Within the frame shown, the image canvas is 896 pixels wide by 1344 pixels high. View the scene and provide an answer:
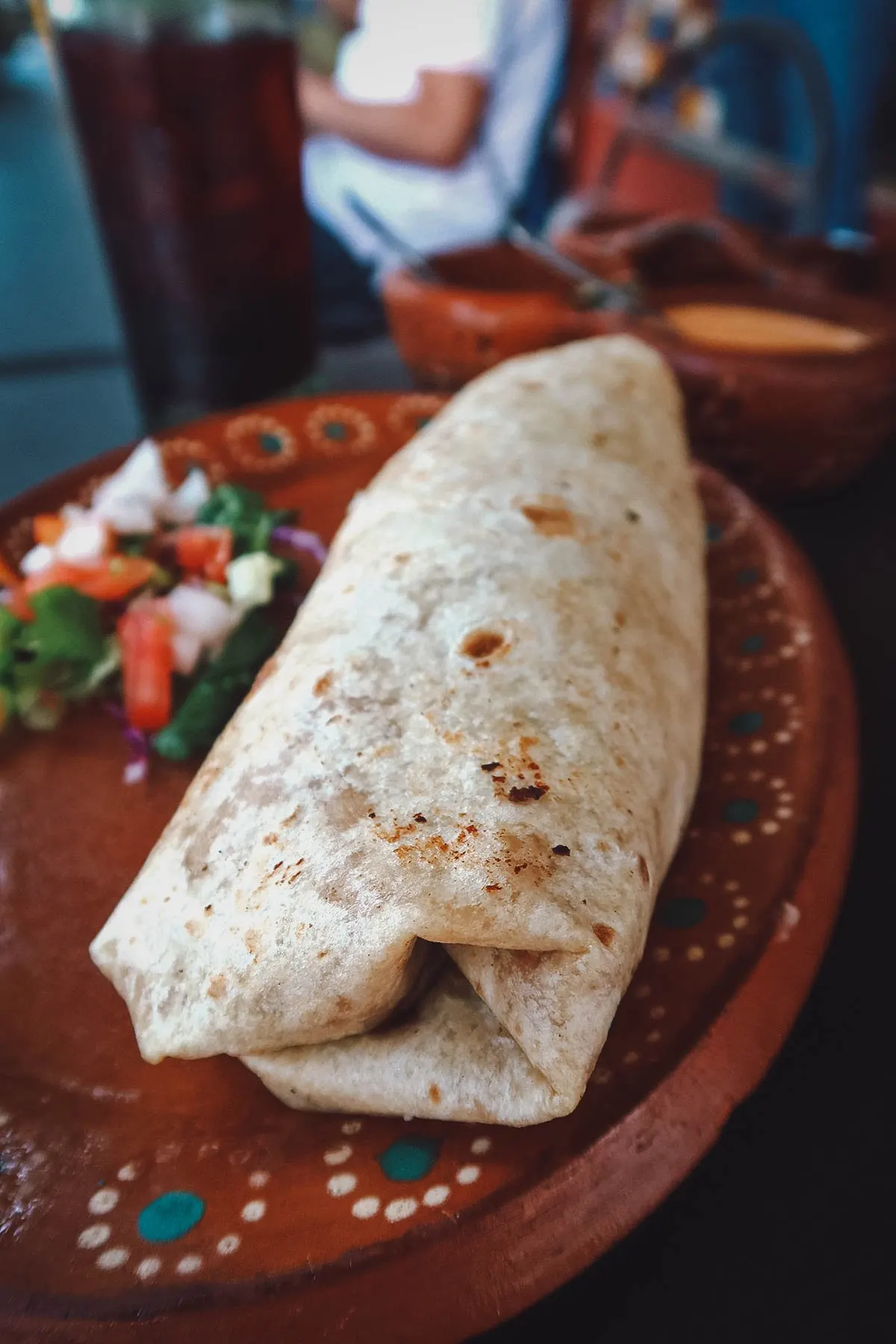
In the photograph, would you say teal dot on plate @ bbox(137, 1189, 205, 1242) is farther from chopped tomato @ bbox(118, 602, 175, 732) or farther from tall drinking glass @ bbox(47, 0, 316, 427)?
tall drinking glass @ bbox(47, 0, 316, 427)

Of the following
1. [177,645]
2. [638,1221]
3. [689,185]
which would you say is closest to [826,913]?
[638,1221]

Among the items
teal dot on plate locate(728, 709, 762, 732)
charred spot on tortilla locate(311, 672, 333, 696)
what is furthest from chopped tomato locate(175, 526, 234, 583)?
teal dot on plate locate(728, 709, 762, 732)

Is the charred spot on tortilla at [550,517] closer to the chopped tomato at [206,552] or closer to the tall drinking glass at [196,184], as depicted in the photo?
the chopped tomato at [206,552]

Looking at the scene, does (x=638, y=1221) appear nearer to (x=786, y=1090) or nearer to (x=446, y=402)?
(x=786, y=1090)

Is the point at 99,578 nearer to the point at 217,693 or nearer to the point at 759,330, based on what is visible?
the point at 217,693

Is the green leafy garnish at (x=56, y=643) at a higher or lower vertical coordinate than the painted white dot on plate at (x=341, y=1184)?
higher


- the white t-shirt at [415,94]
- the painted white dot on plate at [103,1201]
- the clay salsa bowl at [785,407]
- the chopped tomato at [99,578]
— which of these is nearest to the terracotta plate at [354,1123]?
the painted white dot on plate at [103,1201]

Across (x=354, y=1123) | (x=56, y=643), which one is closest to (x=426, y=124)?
(x=56, y=643)
